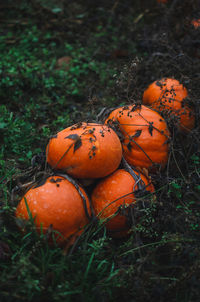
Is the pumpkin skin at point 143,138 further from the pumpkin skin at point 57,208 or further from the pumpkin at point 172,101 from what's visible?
the pumpkin skin at point 57,208

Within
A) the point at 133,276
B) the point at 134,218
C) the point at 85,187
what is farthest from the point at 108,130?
the point at 133,276

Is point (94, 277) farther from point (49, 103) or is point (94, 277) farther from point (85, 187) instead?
point (49, 103)

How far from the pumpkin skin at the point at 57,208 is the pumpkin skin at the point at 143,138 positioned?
0.76 meters

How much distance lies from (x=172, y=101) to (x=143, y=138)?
0.76 metres

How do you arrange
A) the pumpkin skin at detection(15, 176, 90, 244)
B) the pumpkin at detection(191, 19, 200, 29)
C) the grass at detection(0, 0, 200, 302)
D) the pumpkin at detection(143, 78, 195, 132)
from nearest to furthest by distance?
1. the grass at detection(0, 0, 200, 302)
2. the pumpkin skin at detection(15, 176, 90, 244)
3. the pumpkin at detection(143, 78, 195, 132)
4. the pumpkin at detection(191, 19, 200, 29)

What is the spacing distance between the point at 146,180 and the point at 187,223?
57cm

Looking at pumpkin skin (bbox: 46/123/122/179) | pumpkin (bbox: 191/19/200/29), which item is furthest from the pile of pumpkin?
pumpkin (bbox: 191/19/200/29)

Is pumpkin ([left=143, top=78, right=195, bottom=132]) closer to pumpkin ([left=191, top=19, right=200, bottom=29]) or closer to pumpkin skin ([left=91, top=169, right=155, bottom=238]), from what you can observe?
pumpkin skin ([left=91, top=169, right=155, bottom=238])

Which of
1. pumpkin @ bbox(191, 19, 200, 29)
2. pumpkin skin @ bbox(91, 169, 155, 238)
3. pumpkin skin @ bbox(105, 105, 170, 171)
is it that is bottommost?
pumpkin skin @ bbox(91, 169, 155, 238)

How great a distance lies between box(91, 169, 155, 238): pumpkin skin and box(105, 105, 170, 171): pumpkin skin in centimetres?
26

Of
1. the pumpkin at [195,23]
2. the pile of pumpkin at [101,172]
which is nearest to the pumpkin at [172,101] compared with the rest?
the pile of pumpkin at [101,172]

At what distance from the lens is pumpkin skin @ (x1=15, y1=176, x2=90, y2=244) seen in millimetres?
2248

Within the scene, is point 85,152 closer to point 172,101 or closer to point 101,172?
point 101,172

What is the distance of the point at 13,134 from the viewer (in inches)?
142
